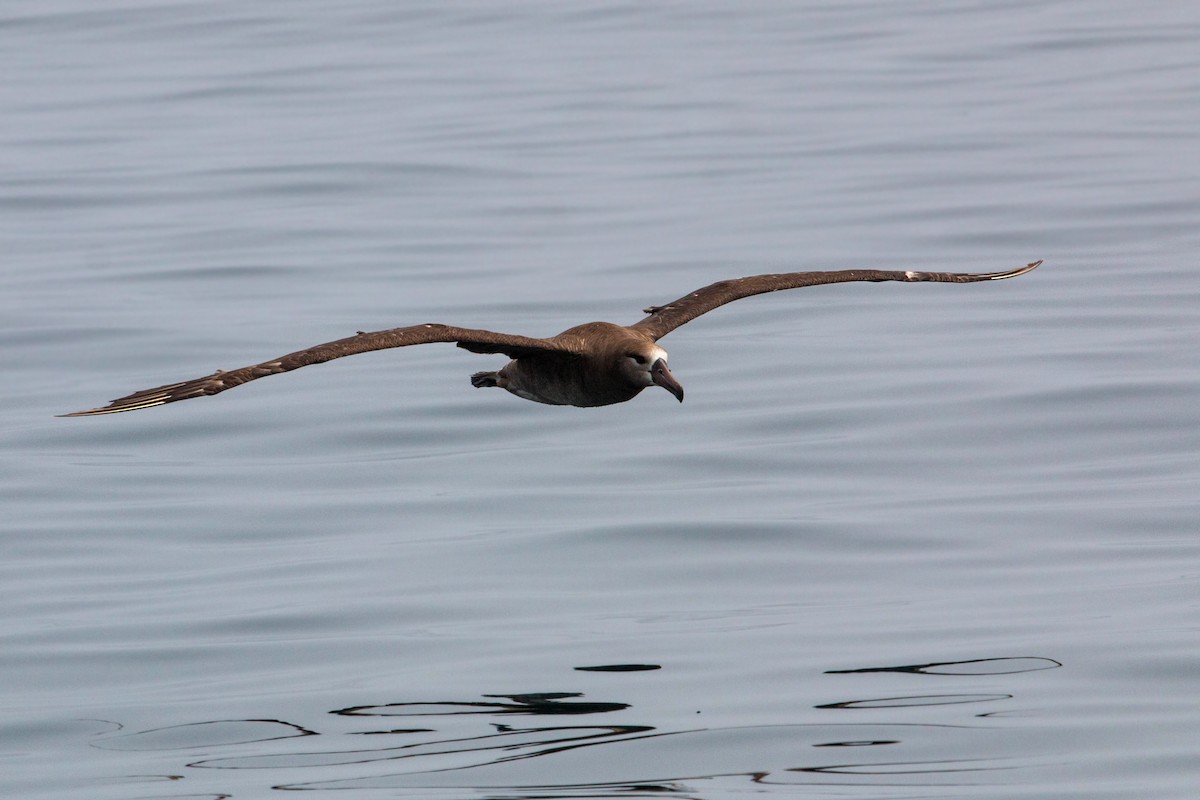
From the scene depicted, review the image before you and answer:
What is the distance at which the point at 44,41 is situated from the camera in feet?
137

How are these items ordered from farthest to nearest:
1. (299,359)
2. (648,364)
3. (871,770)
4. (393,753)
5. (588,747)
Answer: (648,364), (393,753), (588,747), (299,359), (871,770)

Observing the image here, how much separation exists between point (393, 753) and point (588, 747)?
1.09 m

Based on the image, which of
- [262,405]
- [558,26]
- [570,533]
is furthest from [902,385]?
[558,26]

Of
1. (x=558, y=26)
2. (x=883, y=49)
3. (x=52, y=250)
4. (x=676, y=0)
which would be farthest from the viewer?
(x=676, y=0)

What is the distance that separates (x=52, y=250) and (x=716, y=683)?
1521cm

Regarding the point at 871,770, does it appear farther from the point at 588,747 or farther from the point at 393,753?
the point at 393,753

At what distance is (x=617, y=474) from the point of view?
15.0m

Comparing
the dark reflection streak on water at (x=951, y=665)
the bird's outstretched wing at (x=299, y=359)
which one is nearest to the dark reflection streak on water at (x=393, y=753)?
the dark reflection streak on water at (x=951, y=665)

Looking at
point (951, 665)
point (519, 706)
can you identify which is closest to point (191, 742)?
point (519, 706)

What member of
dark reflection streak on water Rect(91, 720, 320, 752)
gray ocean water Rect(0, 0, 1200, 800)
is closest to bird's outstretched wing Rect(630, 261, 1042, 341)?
gray ocean water Rect(0, 0, 1200, 800)

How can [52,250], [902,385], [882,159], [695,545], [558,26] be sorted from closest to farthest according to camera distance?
[695,545] < [902,385] < [52,250] < [882,159] < [558,26]

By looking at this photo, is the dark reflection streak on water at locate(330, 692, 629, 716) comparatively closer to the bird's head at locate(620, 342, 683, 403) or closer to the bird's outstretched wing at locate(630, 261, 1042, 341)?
the bird's head at locate(620, 342, 683, 403)

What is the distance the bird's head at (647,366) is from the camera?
11898 millimetres

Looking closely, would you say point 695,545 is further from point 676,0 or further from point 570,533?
point 676,0
